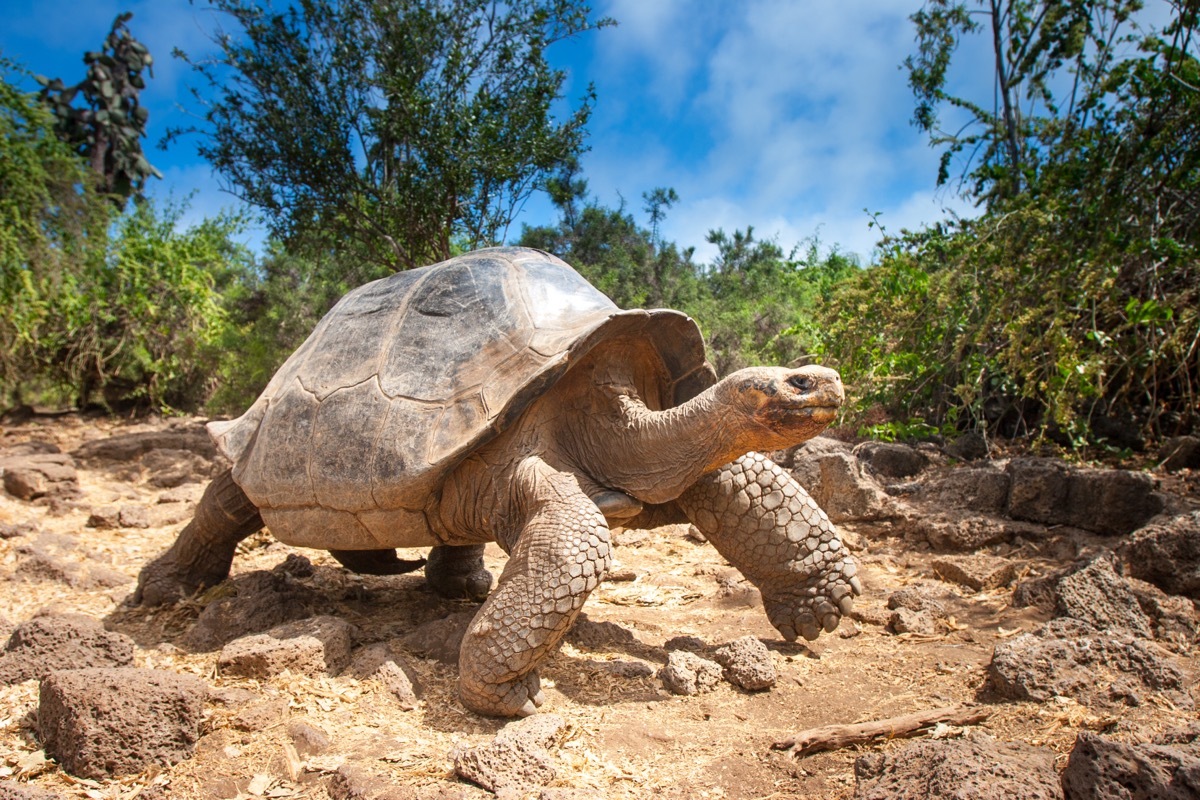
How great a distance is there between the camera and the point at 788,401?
269 cm

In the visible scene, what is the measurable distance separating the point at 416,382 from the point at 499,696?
1.23 m

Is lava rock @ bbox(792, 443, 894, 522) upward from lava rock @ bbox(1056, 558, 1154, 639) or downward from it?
upward

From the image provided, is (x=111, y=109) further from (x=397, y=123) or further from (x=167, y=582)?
(x=167, y=582)

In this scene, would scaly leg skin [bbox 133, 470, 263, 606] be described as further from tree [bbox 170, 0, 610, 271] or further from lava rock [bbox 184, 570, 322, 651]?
tree [bbox 170, 0, 610, 271]

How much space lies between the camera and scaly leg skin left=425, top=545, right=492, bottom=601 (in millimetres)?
4227

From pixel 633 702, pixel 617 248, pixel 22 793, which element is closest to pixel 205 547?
pixel 22 793

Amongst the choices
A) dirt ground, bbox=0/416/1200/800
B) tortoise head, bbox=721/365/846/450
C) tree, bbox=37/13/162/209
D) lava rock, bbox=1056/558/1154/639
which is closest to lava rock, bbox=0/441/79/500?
dirt ground, bbox=0/416/1200/800

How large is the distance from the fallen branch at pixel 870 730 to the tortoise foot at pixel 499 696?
835mm

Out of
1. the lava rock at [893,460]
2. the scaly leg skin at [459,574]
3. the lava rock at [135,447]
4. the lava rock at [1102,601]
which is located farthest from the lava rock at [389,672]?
the lava rock at [135,447]

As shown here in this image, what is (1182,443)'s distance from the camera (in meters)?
5.39

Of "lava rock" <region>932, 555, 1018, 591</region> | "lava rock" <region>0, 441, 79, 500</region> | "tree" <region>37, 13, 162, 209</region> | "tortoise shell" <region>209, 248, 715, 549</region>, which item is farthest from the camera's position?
"tree" <region>37, 13, 162, 209</region>

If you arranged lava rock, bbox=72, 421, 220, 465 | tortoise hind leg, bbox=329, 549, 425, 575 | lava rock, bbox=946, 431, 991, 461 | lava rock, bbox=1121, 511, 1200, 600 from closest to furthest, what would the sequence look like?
lava rock, bbox=1121, 511, 1200, 600, tortoise hind leg, bbox=329, 549, 425, 575, lava rock, bbox=946, 431, 991, 461, lava rock, bbox=72, 421, 220, 465

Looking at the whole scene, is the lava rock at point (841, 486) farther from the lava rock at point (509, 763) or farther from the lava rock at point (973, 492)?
the lava rock at point (509, 763)

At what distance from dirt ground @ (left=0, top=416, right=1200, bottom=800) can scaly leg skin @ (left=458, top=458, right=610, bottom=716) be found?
13 centimetres
